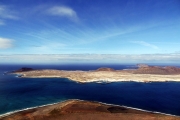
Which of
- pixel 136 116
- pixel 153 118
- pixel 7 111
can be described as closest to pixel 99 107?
pixel 136 116

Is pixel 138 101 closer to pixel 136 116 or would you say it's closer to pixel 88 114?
pixel 136 116

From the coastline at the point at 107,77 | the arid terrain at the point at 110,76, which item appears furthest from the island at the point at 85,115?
the arid terrain at the point at 110,76

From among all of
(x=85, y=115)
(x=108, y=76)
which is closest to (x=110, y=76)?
(x=108, y=76)

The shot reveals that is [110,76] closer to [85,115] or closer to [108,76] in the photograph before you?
[108,76]

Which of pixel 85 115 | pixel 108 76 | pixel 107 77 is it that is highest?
pixel 108 76

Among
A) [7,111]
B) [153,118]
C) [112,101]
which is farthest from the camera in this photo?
[112,101]

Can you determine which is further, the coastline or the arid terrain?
the arid terrain

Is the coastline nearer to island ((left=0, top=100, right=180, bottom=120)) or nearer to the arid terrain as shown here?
the arid terrain

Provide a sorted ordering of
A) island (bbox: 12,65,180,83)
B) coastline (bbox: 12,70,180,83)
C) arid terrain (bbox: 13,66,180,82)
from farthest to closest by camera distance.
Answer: arid terrain (bbox: 13,66,180,82), island (bbox: 12,65,180,83), coastline (bbox: 12,70,180,83)

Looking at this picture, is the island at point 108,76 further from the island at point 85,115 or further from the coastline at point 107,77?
the island at point 85,115

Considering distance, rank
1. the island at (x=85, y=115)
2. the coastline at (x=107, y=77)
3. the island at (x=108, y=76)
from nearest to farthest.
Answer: the island at (x=85, y=115) → the coastline at (x=107, y=77) → the island at (x=108, y=76)

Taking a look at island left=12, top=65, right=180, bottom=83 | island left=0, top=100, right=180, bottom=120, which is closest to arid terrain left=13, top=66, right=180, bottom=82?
island left=12, top=65, right=180, bottom=83
